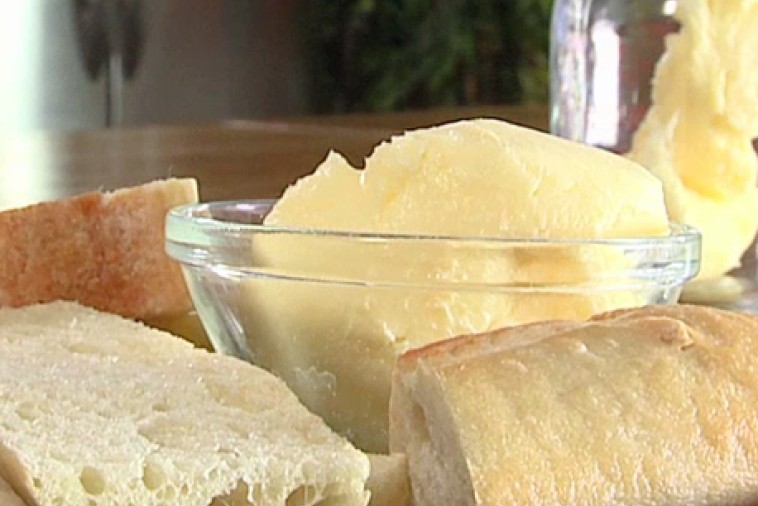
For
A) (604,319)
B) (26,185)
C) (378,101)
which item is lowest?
(378,101)

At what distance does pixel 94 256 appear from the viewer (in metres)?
0.84

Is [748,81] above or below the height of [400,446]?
above

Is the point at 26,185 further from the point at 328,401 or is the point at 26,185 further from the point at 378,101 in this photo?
the point at 378,101

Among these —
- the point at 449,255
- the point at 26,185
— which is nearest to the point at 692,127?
the point at 449,255

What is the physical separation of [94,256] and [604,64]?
59cm

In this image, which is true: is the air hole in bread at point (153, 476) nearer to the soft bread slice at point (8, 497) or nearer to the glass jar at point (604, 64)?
the soft bread slice at point (8, 497)

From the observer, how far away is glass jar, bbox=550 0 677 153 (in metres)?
1.14

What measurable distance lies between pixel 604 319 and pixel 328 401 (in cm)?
17

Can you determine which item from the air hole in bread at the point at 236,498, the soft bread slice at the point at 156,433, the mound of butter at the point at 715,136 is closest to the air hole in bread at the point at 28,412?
the soft bread slice at the point at 156,433

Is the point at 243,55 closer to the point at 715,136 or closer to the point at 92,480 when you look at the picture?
the point at 715,136

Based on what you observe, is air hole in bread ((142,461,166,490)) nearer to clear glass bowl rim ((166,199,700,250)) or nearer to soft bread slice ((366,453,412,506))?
soft bread slice ((366,453,412,506))

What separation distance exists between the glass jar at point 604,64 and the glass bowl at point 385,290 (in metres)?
0.44

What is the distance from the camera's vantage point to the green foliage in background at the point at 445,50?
4.46m

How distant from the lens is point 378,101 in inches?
181
